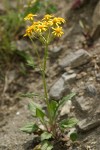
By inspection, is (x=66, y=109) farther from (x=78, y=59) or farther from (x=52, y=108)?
(x=78, y=59)

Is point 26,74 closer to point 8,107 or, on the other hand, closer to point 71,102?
point 8,107

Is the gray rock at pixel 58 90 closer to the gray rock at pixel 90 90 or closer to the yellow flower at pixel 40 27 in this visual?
the gray rock at pixel 90 90

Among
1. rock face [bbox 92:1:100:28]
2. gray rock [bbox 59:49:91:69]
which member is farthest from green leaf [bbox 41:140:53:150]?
rock face [bbox 92:1:100:28]

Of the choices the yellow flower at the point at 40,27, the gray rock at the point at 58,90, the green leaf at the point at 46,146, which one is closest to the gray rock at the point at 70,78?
the gray rock at the point at 58,90

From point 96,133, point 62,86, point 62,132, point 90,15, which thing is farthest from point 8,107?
point 90,15

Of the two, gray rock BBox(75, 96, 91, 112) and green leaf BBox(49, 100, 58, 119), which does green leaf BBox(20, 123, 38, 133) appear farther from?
gray rock BBox(75, 96, 91, 112)

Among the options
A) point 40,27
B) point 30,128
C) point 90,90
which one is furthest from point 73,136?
point 40,27
